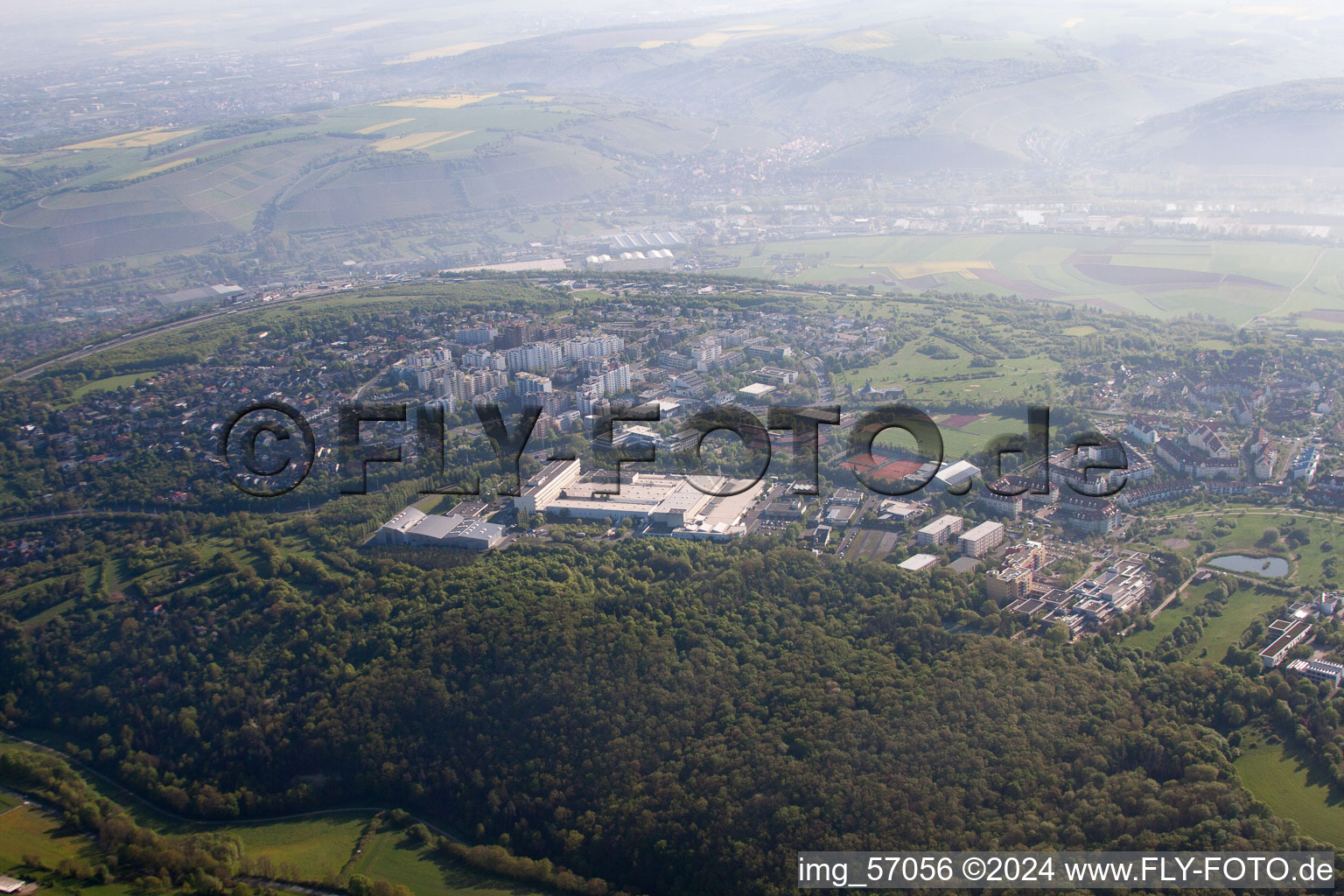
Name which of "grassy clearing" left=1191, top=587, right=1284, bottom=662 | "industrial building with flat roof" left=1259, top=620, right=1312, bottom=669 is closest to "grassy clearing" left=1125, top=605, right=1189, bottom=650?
"grassy clearing" left=1191, top=587, right=1284, bottom=662

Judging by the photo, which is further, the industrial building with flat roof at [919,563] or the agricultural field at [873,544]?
the agricultural field at [873,544]

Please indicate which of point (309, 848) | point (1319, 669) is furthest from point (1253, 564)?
point (309, 848)

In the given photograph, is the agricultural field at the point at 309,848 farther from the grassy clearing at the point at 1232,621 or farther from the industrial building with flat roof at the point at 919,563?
the grassy clearing at the point at 1232,621

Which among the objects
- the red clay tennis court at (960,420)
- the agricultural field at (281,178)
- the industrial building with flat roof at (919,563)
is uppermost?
the agricultural field at (281,178)

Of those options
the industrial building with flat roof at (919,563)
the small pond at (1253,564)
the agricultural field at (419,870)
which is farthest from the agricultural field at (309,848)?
the small pond at (1253,564)

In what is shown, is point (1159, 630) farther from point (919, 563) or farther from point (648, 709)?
point (648, 709)

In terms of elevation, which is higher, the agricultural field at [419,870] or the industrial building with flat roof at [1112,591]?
the industrial building with flat roof at [1112,591]
